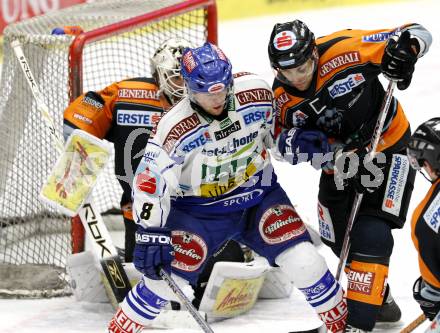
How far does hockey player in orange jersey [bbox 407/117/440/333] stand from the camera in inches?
119

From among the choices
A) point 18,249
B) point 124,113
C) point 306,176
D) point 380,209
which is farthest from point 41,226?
point 380,209

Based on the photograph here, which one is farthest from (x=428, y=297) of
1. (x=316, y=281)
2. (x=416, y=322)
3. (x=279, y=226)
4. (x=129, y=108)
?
(x=129, y=108)

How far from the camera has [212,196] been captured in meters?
3.80

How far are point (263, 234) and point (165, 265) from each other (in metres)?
0.37

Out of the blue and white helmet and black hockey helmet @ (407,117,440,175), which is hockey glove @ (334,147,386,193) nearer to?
the blue and white helmet

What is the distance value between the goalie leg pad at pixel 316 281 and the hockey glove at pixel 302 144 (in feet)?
1.05

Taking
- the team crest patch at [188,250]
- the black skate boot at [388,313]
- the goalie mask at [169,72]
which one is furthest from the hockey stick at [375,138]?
the goalie mask at [169,72]

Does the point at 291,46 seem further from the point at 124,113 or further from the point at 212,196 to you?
the point at 124,113

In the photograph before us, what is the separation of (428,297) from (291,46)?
39.9 inches

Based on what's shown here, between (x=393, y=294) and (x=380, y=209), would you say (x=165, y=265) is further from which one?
(x=393, y=294)

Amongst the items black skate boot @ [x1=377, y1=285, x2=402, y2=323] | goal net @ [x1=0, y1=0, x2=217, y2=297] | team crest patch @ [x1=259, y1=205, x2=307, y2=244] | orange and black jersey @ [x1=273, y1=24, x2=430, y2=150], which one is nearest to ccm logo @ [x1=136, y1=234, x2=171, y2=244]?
team crest patch @ [x1=259, y1=205, x2=307, y2=244]

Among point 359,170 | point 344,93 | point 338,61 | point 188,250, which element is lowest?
point 188,250

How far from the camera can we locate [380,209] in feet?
12.8

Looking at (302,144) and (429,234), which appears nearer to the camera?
(429,234)
